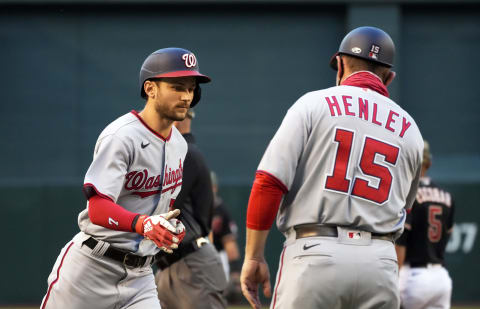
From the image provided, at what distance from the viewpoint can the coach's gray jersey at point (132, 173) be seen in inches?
155

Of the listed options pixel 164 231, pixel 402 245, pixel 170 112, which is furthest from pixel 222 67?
pixel 164 231

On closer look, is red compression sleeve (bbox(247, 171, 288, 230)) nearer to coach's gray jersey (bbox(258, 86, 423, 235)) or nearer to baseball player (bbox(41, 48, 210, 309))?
coach's gray jersey (bbox(258, 86, 423, 235))

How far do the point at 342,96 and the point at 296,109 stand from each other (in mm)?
234

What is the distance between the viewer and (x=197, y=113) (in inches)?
585

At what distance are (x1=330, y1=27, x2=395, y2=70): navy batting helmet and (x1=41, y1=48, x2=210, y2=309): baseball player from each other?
0.91 m

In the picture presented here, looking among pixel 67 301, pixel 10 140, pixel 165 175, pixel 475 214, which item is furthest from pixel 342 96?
pixel 10 140

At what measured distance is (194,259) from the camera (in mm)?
5746

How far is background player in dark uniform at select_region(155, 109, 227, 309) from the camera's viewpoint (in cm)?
567

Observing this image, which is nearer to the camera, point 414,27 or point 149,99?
point 149,99

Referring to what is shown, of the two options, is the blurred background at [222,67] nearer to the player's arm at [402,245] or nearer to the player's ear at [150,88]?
the player's arm at [402,245]

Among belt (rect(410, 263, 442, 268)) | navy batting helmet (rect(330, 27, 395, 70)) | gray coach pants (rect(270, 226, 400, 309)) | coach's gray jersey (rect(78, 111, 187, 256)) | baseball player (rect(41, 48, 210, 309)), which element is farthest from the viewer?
belt (rect(410, 263, 442, 268))

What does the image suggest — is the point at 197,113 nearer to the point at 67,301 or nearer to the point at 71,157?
the point at 71,157

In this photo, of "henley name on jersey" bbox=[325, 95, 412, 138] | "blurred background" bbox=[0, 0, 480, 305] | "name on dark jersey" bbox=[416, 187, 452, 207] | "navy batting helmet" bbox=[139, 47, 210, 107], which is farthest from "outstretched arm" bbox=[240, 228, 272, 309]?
"blurred background" bbox=[0, 0, 480, 305]

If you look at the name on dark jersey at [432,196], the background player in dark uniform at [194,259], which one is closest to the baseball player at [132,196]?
the background player in dark uniform at [194,259]
